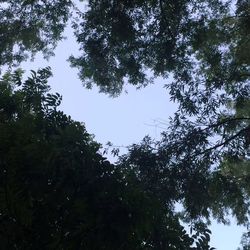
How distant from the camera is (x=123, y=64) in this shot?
13.2 metres

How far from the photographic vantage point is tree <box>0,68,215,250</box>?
4.23 m

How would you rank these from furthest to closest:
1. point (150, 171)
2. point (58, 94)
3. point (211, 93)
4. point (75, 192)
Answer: point (211, 93) → point (150, 171) → point (58, 94) → point (75, 192)

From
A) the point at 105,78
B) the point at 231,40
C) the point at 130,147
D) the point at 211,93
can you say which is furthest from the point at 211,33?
the point at 130,147

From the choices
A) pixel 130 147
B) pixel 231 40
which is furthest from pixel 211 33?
pixel 130 147

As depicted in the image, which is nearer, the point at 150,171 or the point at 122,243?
the point at 122,243

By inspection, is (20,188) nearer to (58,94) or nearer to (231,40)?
(58,94)

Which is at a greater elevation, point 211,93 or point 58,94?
point 211,93

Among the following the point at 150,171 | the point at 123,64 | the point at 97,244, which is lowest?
the point at 97,244

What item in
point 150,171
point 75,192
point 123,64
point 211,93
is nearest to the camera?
point 75,192

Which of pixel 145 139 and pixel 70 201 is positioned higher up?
pixel 145 139

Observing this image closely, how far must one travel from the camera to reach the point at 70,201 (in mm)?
4383

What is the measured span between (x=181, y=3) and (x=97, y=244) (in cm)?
923

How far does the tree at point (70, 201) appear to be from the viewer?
167 inches

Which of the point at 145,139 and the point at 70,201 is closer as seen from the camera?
the point at 70,201
